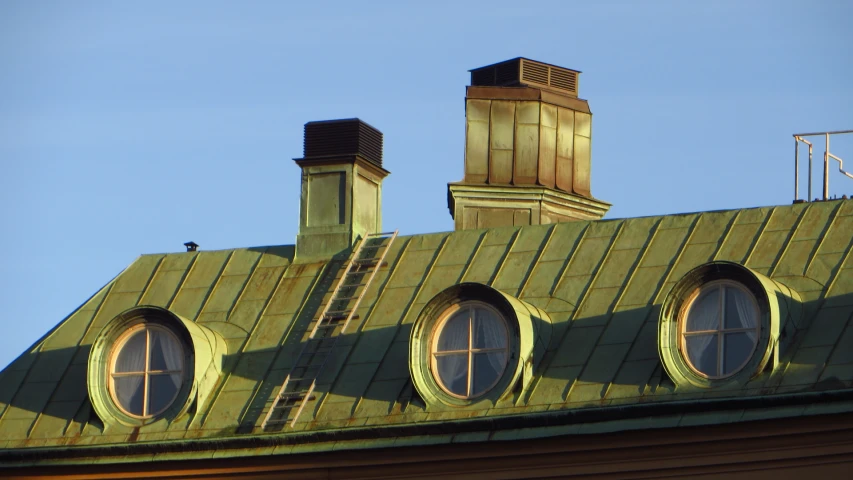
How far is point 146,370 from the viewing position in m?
37.5

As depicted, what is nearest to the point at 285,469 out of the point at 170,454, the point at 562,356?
the point at 170,454

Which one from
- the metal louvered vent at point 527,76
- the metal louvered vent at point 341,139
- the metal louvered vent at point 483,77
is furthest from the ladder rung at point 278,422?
the metal louvered vent at point 483,77

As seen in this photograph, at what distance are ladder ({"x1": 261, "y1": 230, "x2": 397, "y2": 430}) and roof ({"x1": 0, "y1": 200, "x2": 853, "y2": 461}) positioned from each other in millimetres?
224

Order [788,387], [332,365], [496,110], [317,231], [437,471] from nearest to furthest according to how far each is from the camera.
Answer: [788,387] → [437,471] → [332,365] → [317,231] → [496,110]

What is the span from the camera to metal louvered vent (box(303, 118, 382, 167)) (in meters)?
40.9

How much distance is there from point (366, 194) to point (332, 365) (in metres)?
4.86

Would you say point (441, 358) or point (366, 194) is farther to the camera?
point (366, 194)

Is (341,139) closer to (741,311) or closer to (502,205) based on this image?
(502,205)

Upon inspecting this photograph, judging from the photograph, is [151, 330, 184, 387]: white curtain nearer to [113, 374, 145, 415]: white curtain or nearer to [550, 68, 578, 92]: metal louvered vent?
[113, 374, 145, 415]: white curtain

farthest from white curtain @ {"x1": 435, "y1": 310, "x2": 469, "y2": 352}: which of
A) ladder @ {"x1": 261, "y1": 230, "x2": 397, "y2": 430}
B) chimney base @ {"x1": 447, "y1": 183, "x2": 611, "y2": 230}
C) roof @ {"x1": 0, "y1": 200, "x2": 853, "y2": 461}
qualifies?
chimney base @ {"x1": 447, "y1": 183, "x2": 611, "y2": 230}

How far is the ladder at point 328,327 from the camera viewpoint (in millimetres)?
36344

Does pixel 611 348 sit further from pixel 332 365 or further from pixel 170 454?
pixel 170 454

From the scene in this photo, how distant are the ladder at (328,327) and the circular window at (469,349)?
2.42 metres

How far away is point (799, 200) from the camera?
36.5 meters
